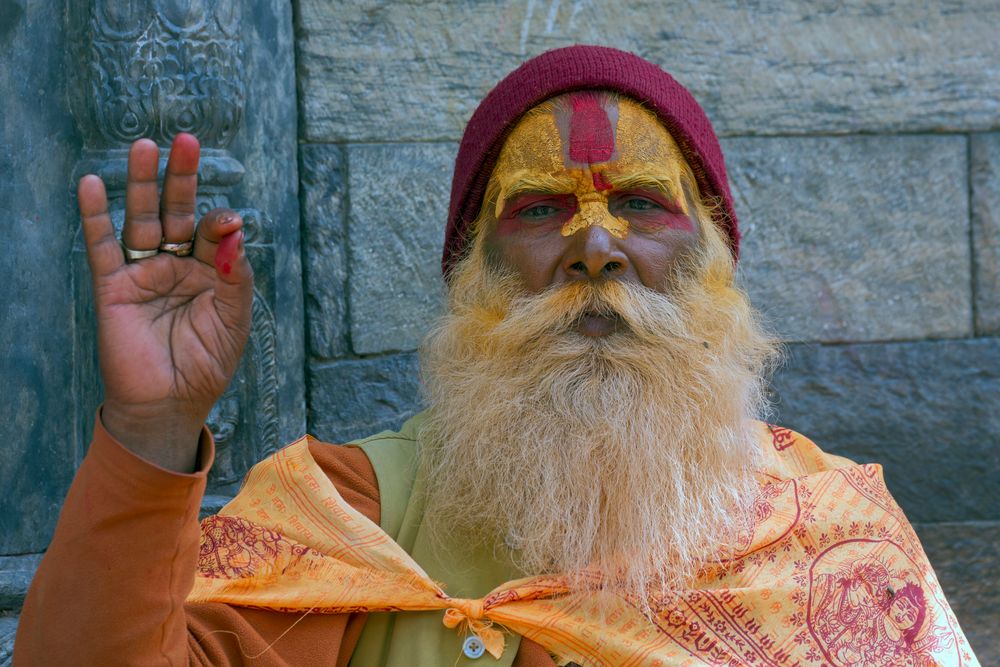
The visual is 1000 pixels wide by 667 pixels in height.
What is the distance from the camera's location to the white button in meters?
2.19

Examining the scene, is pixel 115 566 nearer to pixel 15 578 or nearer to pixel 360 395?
Result: pixel 15 578

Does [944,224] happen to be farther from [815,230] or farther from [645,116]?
[645,116]

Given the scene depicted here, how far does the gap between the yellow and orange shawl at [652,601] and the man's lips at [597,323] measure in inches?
20.5

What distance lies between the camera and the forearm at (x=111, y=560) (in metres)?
1.68

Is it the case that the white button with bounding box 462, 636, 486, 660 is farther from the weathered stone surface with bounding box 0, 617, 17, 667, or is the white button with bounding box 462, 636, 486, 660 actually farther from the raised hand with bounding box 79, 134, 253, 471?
the weathered stone surface with bounding box 0, 617, 17, 667

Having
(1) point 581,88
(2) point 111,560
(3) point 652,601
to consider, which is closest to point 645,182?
(1) point 581,88

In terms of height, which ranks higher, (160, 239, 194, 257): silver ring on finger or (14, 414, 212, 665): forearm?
(160, 239, 194, 257): silver ring on finger

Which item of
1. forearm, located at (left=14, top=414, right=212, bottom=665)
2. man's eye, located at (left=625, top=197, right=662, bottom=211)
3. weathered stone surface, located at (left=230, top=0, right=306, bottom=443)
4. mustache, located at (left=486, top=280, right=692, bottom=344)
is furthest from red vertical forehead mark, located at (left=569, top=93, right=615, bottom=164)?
forearm, located at (left=14, top=414, right=212, bottom=665)

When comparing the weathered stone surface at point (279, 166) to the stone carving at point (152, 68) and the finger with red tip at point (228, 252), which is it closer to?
the stone carving at point (152, 68)

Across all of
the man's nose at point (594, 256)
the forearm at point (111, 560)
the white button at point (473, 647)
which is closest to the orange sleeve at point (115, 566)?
the forearm at point (111, 560)

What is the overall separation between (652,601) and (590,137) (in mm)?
1028

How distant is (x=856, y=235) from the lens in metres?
3.55

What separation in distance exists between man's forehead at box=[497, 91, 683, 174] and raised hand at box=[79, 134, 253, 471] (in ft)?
3.12

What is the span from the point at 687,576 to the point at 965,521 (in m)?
1.75
